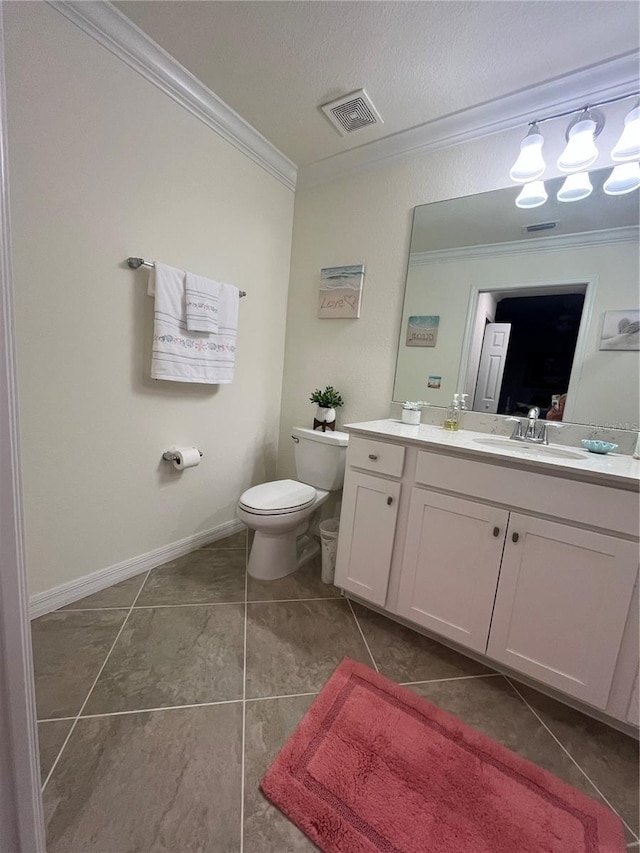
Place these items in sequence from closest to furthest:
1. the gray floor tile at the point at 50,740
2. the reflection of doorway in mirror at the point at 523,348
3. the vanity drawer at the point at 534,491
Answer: the gray floor tile at the point at 50,740
the vanity drawer at the point at 534,491
the reflection of doorway in mirror at the point at 523,348

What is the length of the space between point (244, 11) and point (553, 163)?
1.35 meters

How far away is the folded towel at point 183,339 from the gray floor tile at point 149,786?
4.17 feet

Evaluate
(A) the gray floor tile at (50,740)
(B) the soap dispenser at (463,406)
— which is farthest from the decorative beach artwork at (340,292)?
(A) the gray floor tile at (50,740)

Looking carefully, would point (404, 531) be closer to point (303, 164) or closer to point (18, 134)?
point (18, 134)

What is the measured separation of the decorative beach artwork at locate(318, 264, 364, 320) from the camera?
6.48 feet

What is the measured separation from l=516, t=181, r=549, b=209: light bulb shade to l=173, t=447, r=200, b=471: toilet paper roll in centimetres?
195

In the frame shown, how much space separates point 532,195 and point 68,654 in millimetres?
2628

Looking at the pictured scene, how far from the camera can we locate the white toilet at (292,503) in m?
1.63

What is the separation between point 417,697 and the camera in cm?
118

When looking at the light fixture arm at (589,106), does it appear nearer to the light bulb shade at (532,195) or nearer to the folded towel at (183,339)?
the light bulb shade at (532,195)

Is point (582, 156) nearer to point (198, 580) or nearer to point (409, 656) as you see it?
point (409, 656)

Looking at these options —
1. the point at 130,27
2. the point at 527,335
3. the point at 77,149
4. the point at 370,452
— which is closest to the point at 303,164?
the point at 130,27

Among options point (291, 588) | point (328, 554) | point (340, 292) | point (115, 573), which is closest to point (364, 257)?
point (340, 292)

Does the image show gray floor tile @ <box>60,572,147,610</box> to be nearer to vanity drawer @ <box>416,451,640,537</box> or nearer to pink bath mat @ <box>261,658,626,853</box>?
pink bath mat @ <box>261,658,626,853</box>
